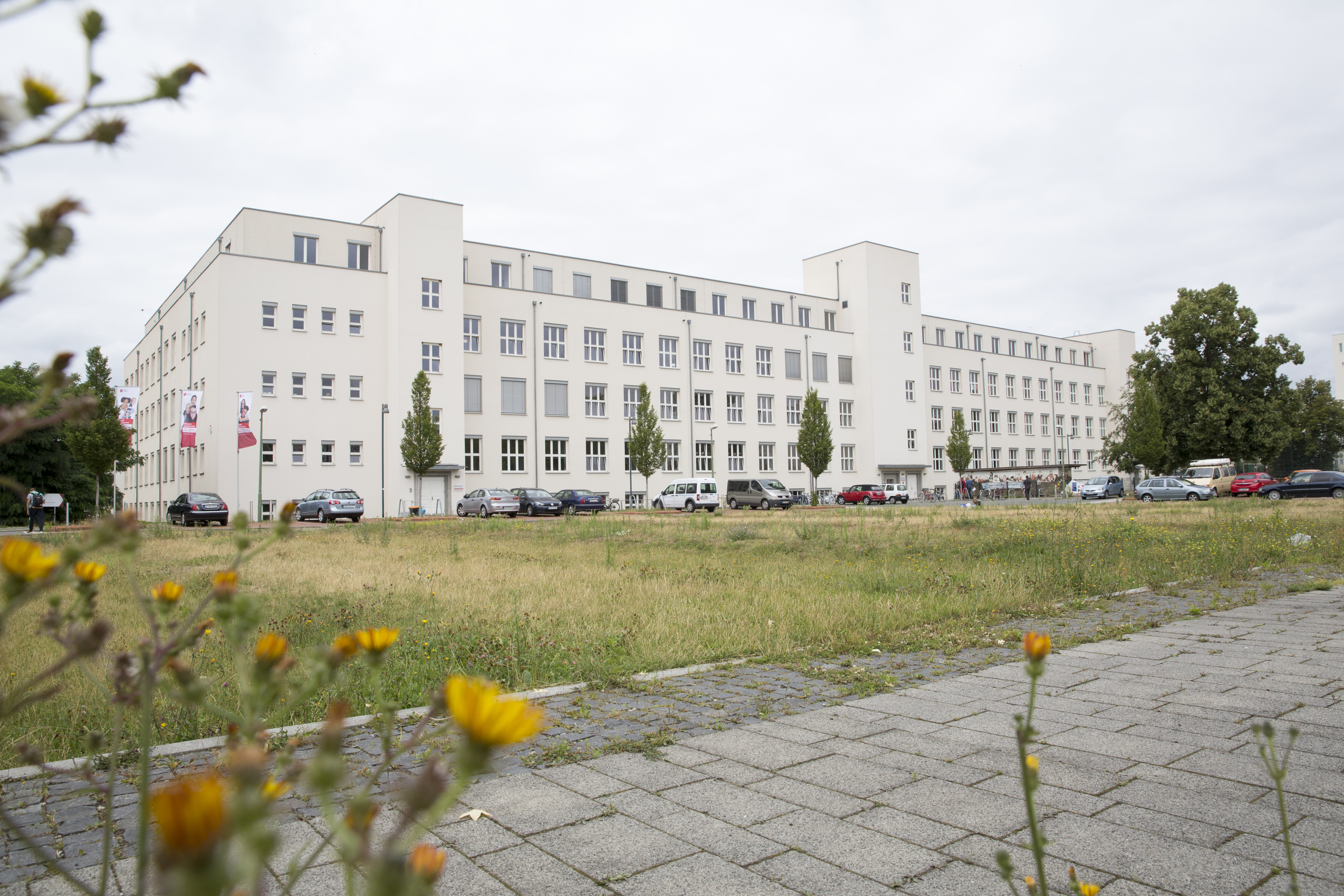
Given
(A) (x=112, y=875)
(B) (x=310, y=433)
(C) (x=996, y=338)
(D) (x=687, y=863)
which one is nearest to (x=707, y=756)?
(D) (x=687, y=863)

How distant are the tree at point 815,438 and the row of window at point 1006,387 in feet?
50.8

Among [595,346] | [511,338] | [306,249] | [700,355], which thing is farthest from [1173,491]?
[306,249]

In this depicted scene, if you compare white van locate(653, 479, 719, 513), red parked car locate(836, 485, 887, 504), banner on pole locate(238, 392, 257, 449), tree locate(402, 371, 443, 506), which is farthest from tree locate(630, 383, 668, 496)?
banner on pole locate(238, 392, 257, 449)

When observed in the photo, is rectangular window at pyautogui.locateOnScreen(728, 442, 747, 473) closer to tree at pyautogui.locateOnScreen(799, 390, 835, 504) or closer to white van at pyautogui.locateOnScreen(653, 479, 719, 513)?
tree at pyautogui.locateOnScreen(799, 390, 835, 504)

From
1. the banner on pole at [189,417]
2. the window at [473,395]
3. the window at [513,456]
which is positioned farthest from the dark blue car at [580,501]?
the banner on pole at [189,417]

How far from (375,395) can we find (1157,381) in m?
47.5

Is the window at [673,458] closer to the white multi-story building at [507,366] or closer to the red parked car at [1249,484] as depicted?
the white multi-story building at [507,366]

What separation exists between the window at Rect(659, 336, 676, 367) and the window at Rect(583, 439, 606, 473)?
23.9 ft

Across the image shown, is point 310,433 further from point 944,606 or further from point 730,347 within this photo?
point 944,606

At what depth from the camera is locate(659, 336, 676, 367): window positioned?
189 ft

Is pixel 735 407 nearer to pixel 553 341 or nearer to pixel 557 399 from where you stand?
pixel 557 399

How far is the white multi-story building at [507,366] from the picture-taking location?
4269cm

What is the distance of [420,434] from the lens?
139 ft

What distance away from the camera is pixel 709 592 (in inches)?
400
